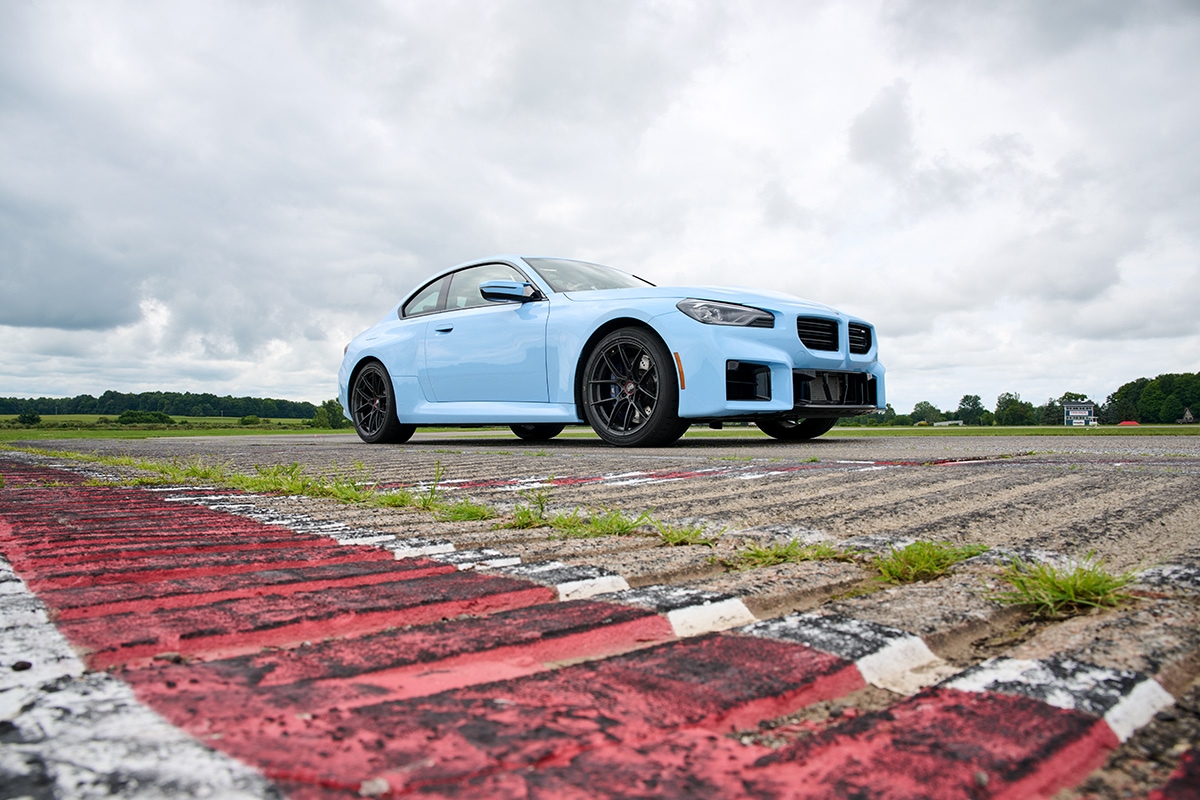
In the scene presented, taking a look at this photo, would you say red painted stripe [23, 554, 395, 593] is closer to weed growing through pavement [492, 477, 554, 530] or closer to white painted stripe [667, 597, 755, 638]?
weed growing through pavement [492, 477, 554, 530]

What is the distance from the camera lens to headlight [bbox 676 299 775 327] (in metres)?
5.43

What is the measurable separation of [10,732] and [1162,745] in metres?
1.18

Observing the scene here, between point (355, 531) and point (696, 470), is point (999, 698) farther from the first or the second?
point (696, 470)

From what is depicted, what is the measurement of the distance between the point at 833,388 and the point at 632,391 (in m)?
1.55

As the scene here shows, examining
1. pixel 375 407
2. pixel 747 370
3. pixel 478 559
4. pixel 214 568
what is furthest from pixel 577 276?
pixel 214 568

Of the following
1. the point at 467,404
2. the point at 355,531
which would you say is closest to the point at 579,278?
the point at 467,404

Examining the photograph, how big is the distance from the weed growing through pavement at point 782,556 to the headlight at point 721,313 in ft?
12.1

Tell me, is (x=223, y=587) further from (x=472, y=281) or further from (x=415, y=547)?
(x=472, y=281)

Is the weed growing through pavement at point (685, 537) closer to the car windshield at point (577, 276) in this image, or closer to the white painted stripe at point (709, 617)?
the white painted stripe at point (709, 617)

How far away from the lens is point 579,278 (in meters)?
6.58

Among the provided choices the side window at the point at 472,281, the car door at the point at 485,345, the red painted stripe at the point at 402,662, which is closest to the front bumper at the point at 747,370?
the car door at the point at 485,345

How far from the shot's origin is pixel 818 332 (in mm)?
5941

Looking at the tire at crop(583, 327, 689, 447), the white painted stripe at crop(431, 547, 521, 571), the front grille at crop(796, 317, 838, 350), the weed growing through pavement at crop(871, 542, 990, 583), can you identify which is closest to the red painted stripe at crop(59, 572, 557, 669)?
the white painted stripe at crop(431, 547, 521, 571)

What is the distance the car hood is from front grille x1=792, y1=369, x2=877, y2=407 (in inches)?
18.9
